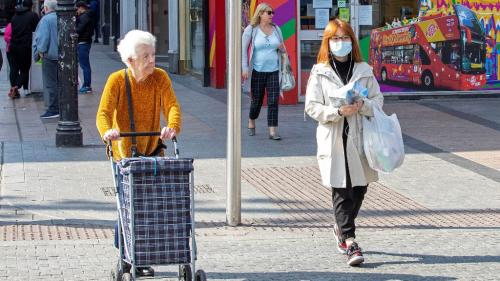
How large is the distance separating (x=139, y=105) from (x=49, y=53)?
9306mm

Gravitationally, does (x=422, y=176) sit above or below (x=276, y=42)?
below

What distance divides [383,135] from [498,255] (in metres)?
1.35

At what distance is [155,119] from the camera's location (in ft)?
22.3

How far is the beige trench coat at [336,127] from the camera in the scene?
7.49 meters

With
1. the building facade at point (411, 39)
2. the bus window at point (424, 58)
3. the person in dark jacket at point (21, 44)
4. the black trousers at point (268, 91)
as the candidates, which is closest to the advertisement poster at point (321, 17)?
the building facade at point (411, 39)

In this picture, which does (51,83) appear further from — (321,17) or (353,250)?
(353,250)

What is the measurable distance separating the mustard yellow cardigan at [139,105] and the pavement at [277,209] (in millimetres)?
924

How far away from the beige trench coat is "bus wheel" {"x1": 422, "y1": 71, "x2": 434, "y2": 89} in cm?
1045

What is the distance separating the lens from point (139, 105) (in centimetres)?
674

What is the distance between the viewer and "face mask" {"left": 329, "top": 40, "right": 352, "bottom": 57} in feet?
24.4

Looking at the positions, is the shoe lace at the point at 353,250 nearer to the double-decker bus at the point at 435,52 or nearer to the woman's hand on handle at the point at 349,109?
the woman's hand on handle at the point at 349,109

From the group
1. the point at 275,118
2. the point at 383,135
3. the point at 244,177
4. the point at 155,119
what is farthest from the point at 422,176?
the point at 155,119

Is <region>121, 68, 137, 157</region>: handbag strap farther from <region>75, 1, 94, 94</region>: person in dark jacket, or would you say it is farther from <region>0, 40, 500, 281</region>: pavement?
<region>75, 1, 94, 94</region>: person in dark jacket

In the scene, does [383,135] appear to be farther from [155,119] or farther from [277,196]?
[277,196]
